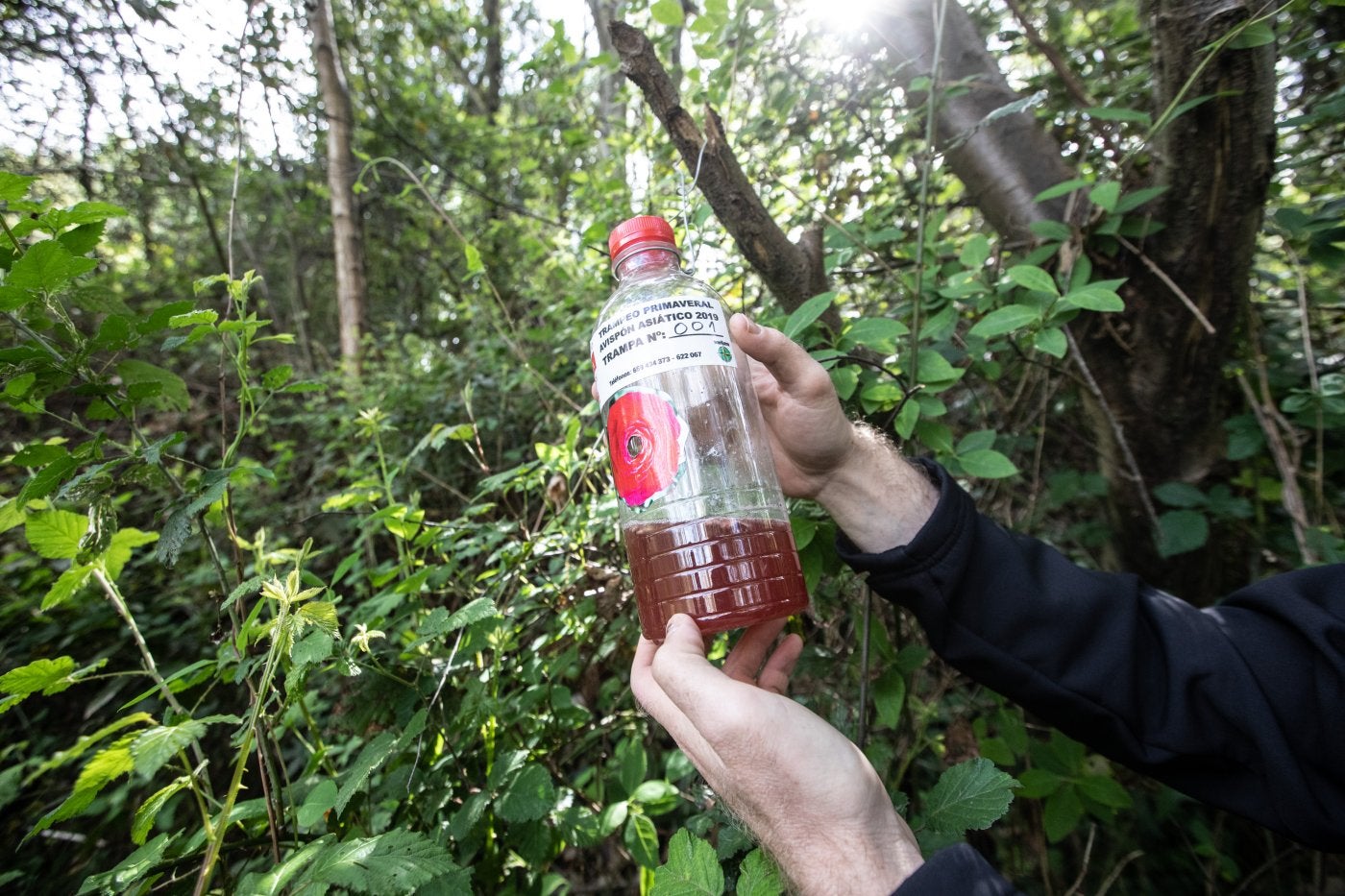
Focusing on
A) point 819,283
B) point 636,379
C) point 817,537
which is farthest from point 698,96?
point 817,537

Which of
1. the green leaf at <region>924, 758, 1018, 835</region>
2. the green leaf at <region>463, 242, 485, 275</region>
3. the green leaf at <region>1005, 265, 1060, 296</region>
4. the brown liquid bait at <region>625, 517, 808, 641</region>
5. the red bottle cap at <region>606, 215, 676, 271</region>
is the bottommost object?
the green leaf at <region>924, 758, 1018, 835</region>

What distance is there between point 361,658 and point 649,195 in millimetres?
1709

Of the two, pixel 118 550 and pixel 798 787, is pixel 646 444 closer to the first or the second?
pixel 798 787

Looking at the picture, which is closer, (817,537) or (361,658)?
(361,658)

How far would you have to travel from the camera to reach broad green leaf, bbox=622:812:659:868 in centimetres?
127

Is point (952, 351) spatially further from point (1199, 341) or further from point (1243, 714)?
point (1243, 714)

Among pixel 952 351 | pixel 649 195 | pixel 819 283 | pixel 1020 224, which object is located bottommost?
pixel 952 351

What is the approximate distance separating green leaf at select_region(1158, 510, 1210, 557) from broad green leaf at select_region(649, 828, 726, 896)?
1.57 metres

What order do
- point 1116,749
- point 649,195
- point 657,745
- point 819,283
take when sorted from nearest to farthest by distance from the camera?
point 1116,749 → point 819,283 → point 657,745 → point 649,195

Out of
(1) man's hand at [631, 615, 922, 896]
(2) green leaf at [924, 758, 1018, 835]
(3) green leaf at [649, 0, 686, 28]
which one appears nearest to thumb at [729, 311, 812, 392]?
(1) man's hand at [631, 615, 922, 896]

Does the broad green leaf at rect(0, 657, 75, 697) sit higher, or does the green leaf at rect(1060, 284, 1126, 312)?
the green leaf at rect(1060, 284, 1126, 312)

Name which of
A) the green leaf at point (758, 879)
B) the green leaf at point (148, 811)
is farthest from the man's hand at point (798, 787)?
the green leaf at point (148, 811)

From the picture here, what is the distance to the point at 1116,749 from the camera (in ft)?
4.03

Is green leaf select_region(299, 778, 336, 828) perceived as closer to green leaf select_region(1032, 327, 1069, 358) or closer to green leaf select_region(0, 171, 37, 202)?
green leaf select_region(0, 171, 37, 202)
